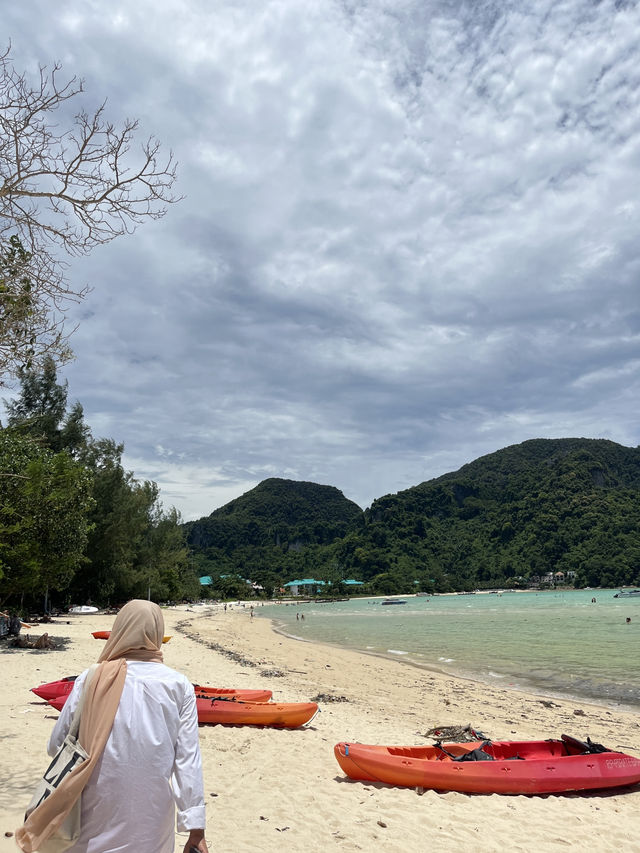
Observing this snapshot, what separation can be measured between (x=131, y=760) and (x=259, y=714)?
6997 millimetres

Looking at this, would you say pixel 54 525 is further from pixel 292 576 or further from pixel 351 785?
pixel 292 576

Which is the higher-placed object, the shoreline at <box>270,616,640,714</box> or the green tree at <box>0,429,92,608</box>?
the green tree at <box>0,429,92,608</box>

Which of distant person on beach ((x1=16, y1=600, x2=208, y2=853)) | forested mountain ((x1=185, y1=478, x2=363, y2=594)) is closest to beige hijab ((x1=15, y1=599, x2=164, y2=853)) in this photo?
distant person on beach ((x1=16, y1=600, x2=208, y2=853))

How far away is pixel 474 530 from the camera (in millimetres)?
141000

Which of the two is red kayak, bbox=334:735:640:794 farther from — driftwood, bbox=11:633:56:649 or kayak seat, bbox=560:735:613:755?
driftwood, bbox=11:633:56:649

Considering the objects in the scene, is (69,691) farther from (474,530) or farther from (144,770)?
(474,530)

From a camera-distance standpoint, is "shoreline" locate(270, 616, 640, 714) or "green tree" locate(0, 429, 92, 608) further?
"green tree" locate(0, 429, 92, 608)

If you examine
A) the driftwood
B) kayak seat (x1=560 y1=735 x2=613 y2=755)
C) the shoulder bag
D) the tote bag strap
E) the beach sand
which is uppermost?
the tote bag strap

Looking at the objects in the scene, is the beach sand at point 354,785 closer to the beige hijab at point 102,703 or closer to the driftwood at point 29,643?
the driftwood at point 29,643

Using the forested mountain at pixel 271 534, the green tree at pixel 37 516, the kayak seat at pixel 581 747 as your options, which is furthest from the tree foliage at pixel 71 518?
the forested mountain at pixel 271 534

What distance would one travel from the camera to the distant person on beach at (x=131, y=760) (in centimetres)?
191

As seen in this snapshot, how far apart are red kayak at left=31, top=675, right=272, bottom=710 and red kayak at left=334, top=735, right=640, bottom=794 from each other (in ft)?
11.6

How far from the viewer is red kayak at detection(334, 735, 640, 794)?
598 centimetres

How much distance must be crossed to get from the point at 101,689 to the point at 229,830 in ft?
12.1
